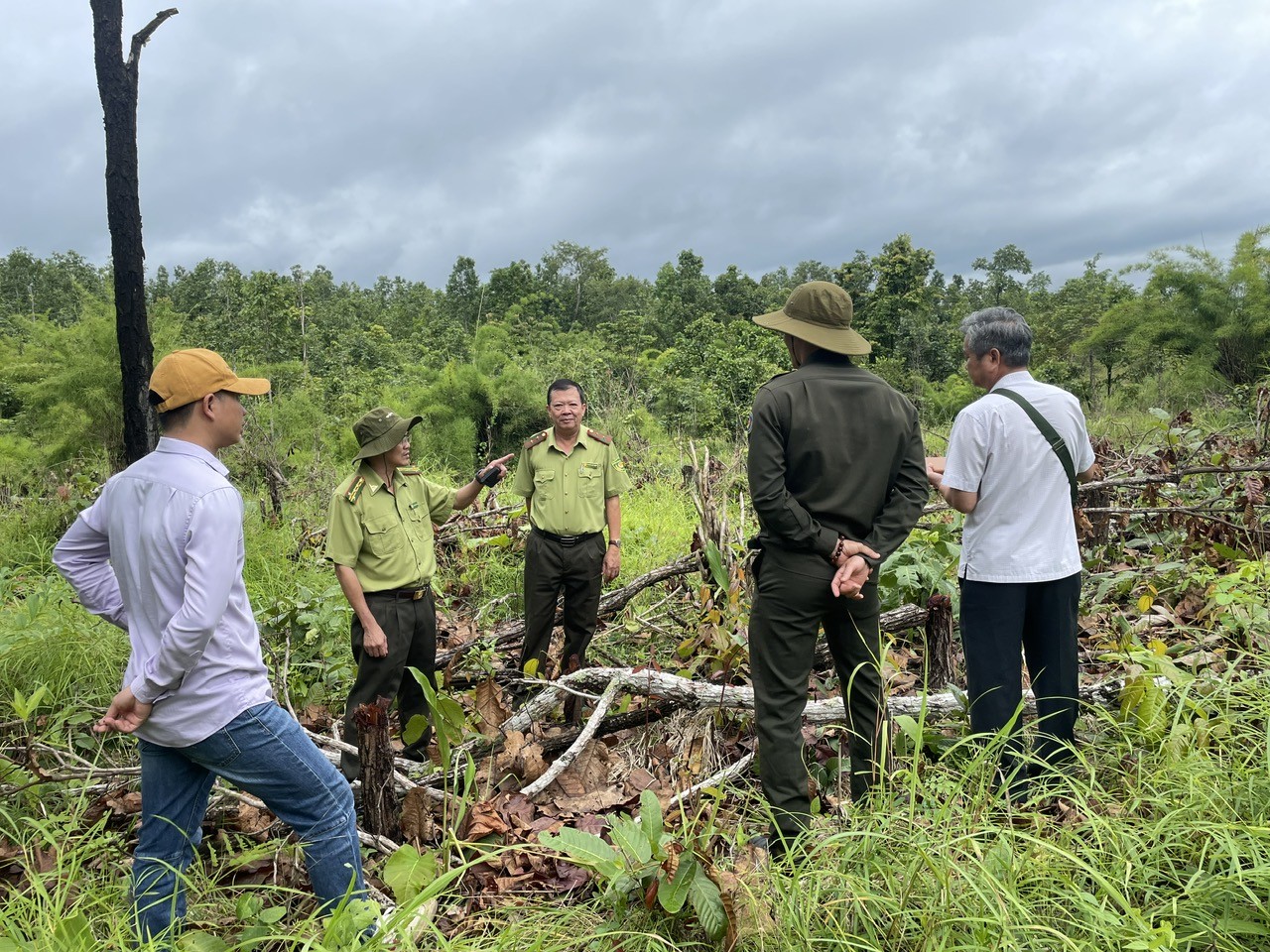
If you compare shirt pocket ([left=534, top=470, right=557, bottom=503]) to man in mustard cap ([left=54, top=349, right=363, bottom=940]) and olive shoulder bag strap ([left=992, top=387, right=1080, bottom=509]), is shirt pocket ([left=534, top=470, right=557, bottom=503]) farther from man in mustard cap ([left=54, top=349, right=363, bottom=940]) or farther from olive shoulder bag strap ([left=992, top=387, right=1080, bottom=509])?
olive shoulder bag strap ([left=992, top=387, right=1080, bottom=509])

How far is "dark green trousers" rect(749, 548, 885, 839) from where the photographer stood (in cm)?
267

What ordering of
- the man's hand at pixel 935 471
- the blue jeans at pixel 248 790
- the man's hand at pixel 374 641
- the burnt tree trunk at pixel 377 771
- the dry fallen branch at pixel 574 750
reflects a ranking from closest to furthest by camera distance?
the blue jeans at pixel 248 790
the burnt tree trunk at pixel 377 771
the man's hand at pixel 935 471
the dry fallen branch at pixel 574 750
the man's hand at pixel 374 641

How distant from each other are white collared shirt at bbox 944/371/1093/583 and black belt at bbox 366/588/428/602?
2358 mm

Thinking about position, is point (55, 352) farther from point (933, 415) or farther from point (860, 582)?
point (933, 415)

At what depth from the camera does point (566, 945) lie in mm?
2006

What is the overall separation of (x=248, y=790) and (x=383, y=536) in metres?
1.53

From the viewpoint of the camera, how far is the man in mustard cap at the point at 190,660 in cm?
204

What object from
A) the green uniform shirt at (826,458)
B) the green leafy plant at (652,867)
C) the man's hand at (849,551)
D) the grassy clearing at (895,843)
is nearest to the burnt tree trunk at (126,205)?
the grassy clearing at (895,843)

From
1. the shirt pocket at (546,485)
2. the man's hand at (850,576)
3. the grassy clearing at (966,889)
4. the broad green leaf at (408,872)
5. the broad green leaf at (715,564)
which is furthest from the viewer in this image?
the shirt pocket at (546,485)

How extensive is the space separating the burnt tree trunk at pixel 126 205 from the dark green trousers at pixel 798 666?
3.57 m

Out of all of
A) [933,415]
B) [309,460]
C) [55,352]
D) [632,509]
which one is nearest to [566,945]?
[632,509]

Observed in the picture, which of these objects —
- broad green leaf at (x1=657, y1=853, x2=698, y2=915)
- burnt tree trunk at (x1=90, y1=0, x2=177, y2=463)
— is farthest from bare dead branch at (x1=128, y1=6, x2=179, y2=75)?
broad green leaf at (x1=657, y1=853, x2=698, y2=915)

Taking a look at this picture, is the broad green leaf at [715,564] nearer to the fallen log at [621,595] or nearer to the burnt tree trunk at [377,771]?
the fallen log at [621,595]

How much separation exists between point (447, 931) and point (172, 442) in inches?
64.3
